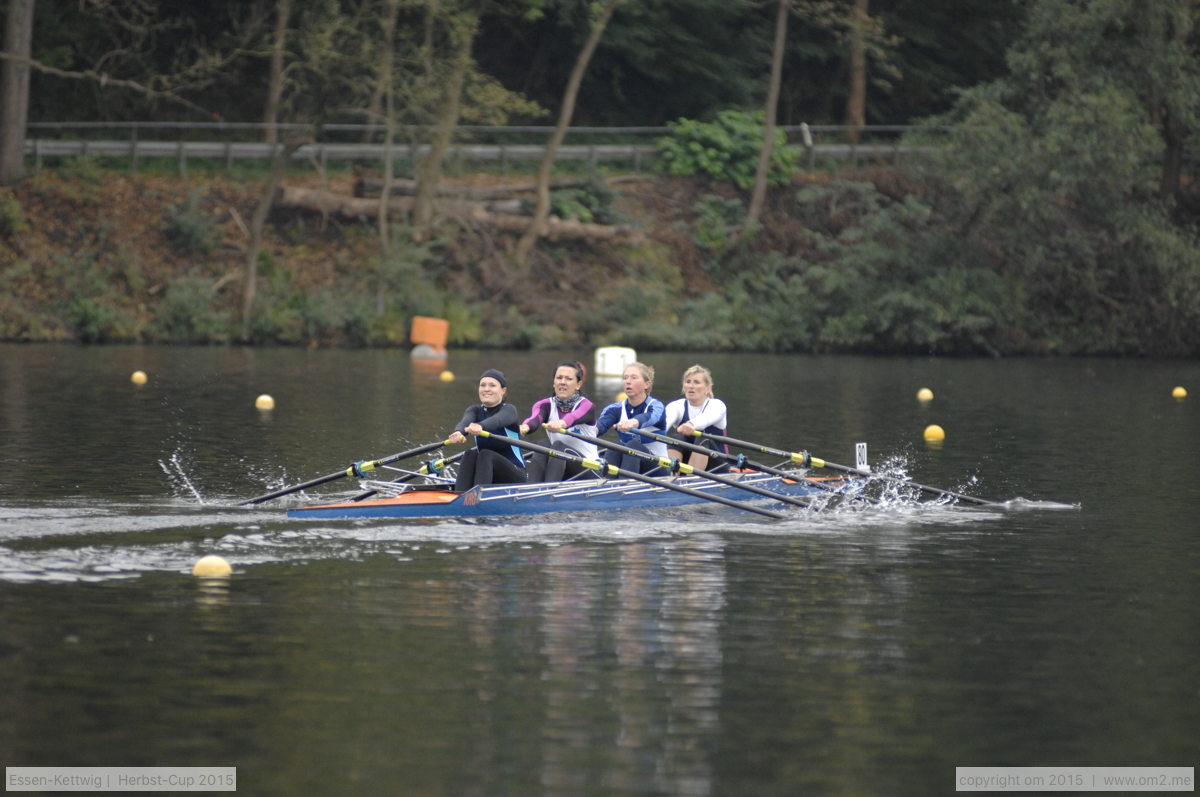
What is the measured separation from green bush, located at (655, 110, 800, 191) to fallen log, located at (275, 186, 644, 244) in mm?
4345

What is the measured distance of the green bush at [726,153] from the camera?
47219mm

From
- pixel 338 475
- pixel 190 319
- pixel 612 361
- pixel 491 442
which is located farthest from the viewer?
pixel 190 319

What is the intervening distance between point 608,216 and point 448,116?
6.23 meters

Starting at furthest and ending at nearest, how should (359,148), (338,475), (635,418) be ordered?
(359,148), (635,418), (338,475)

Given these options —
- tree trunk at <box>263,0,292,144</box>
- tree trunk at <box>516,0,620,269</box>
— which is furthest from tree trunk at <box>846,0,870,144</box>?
tree trunk at <box>263,0,292,144</box>

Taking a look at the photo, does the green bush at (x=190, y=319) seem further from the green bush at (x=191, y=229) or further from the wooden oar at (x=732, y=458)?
the wooden oar at (x=732, y=458)

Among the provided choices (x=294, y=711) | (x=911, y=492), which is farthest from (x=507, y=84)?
(x=294, y=711)

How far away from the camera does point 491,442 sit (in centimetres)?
1544

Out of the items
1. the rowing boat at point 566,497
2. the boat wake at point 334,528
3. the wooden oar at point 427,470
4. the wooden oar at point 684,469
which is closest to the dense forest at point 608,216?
the wooden oar at point 427,470

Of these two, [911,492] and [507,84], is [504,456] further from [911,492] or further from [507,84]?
[507,84]

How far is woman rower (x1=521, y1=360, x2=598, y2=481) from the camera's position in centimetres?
1571

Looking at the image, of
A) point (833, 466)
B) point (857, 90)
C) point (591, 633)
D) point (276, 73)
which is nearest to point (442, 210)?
point (276, 73)

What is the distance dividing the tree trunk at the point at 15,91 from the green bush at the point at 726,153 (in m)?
16.9

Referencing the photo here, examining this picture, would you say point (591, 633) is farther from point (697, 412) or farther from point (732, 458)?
point (697, 412)
